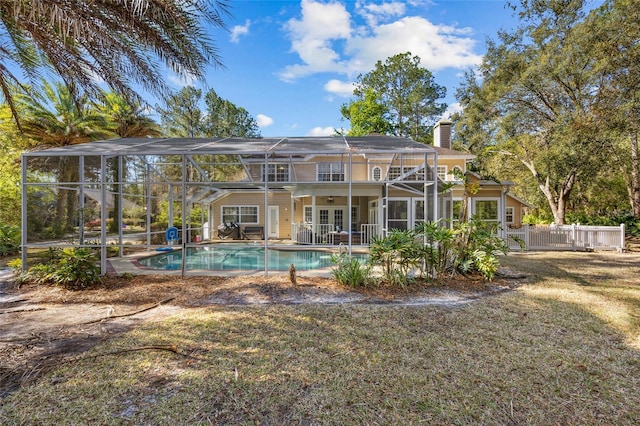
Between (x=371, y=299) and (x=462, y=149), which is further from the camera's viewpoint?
(x=462, y=149)

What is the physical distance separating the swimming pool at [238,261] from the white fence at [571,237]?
9237mm

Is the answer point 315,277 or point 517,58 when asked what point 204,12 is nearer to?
point 315,277

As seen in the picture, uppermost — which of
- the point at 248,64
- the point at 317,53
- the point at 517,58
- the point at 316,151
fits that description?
the point at 317,53

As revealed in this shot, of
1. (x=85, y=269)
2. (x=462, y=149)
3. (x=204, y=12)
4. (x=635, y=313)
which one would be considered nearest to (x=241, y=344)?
(x=204, y=12)

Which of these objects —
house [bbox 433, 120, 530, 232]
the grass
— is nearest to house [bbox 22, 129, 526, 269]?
house [bbox 433, 120, 530, 232]

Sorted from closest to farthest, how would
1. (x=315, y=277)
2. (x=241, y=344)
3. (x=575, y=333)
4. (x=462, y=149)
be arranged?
(x=241, y=344)
(x=575, y=333)
(x=315, y=277)
(x=462, y=149)

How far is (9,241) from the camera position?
12.0 metres

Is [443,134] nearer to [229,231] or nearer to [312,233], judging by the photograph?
[312,233]

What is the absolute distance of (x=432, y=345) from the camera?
4.16 metres

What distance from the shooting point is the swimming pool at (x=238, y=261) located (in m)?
9.99

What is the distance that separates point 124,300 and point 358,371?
529 centimetres

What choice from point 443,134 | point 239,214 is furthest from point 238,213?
point 443,134

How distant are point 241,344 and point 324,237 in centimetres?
1286

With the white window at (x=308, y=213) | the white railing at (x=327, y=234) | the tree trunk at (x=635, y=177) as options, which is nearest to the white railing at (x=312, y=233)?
the white railing at (x=327, y=234)
